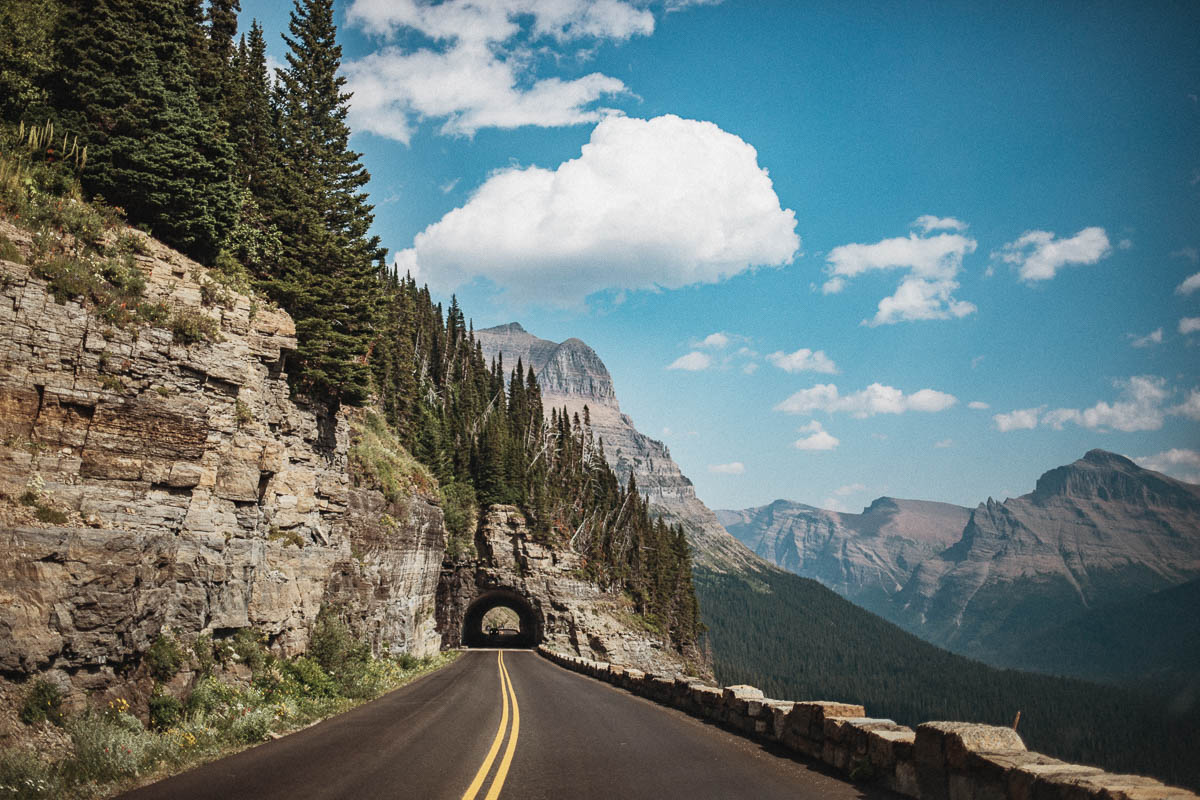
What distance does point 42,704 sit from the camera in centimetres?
979

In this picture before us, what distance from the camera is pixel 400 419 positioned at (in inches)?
2454

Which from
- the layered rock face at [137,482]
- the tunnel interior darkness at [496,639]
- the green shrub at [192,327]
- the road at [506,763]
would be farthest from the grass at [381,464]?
the tunnel interior darkness at [496,639]

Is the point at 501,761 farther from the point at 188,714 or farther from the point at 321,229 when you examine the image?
the point at 321,229

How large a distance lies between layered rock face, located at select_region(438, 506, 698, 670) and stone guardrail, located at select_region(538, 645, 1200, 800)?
55.3 metres

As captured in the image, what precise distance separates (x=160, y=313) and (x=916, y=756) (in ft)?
54.1

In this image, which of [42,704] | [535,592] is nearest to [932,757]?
[42,704]

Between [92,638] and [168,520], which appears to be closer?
[92,638]

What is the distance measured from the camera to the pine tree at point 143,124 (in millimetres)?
18422

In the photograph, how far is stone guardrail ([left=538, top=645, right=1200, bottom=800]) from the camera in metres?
5.09

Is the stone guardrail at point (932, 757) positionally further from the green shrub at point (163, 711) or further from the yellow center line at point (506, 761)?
the green shrub at point (163, 711)

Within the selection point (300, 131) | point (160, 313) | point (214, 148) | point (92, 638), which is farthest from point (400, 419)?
point (92, 638)

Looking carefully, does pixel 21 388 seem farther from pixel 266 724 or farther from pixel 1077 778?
pixel 1077 778

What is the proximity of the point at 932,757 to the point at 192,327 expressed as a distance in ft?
53.3

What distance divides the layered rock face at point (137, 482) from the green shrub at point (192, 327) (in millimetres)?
190
